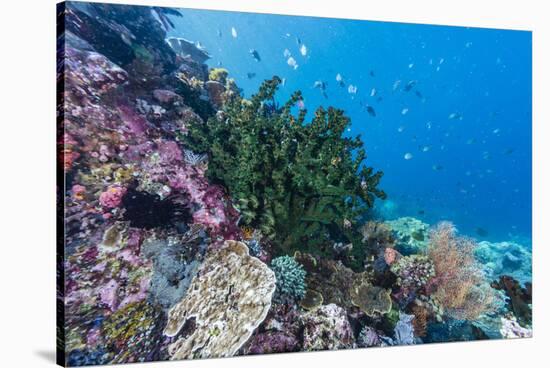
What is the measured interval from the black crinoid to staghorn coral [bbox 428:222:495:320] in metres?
3.60

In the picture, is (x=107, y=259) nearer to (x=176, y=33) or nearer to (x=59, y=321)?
(x=59, y=321)

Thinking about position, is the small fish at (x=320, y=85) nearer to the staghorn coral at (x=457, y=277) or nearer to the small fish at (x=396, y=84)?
the small fish at (x=396, y=84)

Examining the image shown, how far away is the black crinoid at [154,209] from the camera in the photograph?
16.3 feet

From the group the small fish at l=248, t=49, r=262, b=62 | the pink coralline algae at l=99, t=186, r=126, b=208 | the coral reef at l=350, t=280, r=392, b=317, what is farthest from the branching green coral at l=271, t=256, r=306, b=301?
the small fish at l=248, t=49, r=262, b=62

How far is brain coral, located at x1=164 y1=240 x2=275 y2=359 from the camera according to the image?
202 inches

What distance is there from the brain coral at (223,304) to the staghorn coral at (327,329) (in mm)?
622

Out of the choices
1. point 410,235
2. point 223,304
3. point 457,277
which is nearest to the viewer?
point 223,304

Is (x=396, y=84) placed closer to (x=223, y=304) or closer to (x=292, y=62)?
(x=292, y=62)

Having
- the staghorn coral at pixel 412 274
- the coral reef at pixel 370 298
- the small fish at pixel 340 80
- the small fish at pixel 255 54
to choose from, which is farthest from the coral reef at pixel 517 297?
the small fish at pixel 255 54

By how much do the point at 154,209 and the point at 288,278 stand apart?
1.83 metres

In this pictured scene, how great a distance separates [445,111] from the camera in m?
7.12

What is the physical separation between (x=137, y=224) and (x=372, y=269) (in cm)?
315

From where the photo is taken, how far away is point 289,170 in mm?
5863

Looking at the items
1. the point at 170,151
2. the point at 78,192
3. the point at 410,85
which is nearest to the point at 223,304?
the point at 170,151
